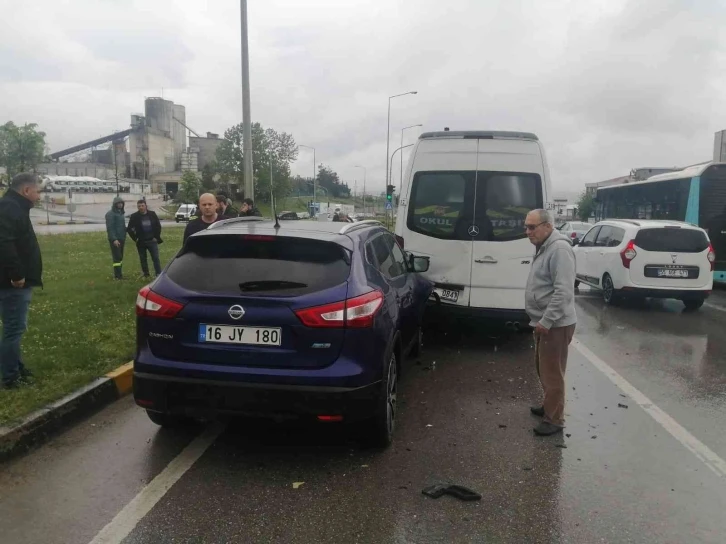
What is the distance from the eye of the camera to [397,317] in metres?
4.72

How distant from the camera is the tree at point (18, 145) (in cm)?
8400

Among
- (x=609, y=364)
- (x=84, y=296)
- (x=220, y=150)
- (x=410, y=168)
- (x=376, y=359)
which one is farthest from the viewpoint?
(x=220, y=150)

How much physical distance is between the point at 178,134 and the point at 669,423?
469 feet

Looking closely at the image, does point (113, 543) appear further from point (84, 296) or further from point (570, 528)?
point (84, 296)

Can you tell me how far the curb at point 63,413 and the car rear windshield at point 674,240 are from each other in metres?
9.20

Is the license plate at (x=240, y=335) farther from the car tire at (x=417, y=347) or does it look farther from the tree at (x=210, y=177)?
the tree at (x=210, y=177)

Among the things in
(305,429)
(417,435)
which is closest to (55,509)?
(305,429)

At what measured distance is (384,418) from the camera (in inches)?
165

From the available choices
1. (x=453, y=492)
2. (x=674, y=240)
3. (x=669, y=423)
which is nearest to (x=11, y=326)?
(x=453, y=492)

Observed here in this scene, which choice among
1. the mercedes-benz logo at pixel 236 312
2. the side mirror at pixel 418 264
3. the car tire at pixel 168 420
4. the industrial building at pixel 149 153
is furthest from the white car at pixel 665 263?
the industrial building at pixel 149 153

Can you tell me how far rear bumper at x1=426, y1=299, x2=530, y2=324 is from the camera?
7.48m

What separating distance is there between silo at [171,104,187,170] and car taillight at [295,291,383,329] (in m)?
136

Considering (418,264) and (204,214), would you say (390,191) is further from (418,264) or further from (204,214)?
(418,264)

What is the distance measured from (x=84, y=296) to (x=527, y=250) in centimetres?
695
